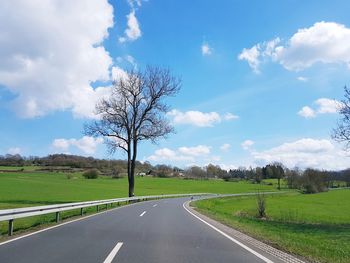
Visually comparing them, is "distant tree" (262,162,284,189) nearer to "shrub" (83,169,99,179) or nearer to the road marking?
"shrub" (83,169,99,179)

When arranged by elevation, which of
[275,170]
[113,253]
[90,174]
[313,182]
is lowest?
[113,253]

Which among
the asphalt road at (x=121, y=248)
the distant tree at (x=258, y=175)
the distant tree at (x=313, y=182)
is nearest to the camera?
the asphalt road at (x=121, y=248)

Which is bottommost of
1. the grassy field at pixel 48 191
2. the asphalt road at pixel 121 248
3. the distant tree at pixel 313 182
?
the asphalt road at pixel 121 248

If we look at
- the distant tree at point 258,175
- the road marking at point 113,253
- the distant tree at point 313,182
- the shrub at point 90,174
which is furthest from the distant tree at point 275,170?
the road marking at point 113,253

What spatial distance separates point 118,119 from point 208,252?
123 ft

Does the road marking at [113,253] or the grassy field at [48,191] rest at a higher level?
the grassy field at [48,191]

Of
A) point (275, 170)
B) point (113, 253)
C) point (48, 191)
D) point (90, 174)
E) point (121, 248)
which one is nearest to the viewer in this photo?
point (113, 253)

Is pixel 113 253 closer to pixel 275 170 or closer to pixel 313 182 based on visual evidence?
pixel 313 182

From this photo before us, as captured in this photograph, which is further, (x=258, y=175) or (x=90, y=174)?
(x=258, y=175)

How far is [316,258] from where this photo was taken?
10.5 metres

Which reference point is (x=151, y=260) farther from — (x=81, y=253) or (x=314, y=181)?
(x=314, y=181)

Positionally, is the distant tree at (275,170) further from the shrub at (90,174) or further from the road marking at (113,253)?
the road marking at (113,253)

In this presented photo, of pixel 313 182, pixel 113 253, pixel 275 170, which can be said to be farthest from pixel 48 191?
pixel 275 170

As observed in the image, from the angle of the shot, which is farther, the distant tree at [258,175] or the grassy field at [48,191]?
the distant tree at [258,175]
